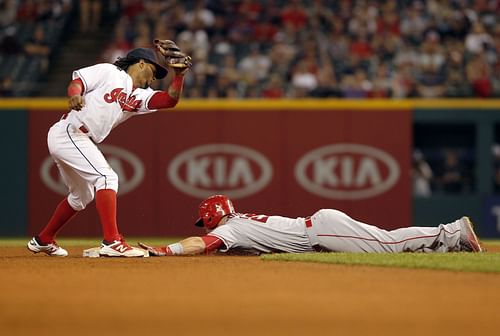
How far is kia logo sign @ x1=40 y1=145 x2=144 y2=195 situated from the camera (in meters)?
18.1

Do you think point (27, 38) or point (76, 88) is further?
point (27, 38)

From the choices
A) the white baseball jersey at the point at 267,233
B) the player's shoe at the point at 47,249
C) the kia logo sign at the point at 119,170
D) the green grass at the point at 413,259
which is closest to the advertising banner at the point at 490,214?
the kia logo sign at the point at 119,170

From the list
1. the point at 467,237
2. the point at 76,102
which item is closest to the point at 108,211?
the point at 76,102

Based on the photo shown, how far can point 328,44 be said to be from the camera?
19031mm

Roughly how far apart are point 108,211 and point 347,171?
9348 millimetres

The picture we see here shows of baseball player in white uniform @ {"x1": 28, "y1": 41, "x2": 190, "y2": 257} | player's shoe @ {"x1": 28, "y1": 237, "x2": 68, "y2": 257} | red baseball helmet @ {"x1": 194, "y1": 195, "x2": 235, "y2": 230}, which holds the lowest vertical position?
player's shoe @ {"x1": 28, "y1": 237, "x2": 68, "y2": 257}

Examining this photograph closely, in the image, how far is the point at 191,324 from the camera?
228 inches

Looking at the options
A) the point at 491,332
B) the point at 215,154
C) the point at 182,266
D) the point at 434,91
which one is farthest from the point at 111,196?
the point at 434,91

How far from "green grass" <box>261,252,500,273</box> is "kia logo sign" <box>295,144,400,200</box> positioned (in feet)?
27.6

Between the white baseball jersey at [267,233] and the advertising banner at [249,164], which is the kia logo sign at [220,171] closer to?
the advertising banner at [249,164]

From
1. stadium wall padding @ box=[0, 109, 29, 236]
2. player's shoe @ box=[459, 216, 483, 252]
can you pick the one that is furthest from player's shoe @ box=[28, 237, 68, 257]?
stadium wall padding @ box=[0, 109, 29, 236]

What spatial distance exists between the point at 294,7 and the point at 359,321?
47.5 ft

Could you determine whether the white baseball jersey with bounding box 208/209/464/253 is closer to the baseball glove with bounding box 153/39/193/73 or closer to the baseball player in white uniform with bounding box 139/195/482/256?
the baseball player in white uniform with bounding box 139/195/482/256

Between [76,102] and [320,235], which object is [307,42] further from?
[76,102]
